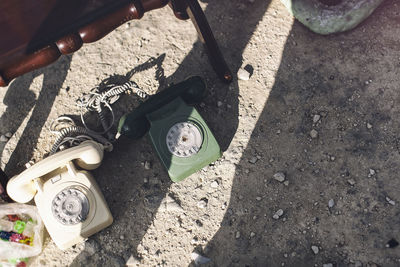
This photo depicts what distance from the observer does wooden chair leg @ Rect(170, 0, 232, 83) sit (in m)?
2.09

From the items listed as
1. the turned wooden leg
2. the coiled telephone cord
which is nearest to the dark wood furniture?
the turned wooden leg

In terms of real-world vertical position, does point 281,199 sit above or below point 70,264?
below

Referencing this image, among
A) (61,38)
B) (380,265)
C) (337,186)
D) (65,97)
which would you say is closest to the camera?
(61,38)

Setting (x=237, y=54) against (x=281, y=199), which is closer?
(x=281, y=199)

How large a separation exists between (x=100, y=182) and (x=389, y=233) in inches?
61.6

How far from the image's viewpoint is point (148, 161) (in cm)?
233

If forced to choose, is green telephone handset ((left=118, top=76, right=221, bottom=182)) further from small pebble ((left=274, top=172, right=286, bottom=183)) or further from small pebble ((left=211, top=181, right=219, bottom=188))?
small pebble ((left=274, top=172, right=286, bottom=183))

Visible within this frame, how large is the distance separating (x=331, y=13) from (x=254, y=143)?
869 mm

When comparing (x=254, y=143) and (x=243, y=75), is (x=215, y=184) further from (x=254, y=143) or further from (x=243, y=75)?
(x=243, y=75)

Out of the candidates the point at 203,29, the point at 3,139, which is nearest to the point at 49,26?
the point at 203,29

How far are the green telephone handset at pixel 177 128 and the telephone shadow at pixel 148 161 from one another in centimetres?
17

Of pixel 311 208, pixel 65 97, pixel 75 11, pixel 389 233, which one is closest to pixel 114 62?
pixel 65 97

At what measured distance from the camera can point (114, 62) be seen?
2512mm

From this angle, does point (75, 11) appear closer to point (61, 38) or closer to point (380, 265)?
point (61, 38)
